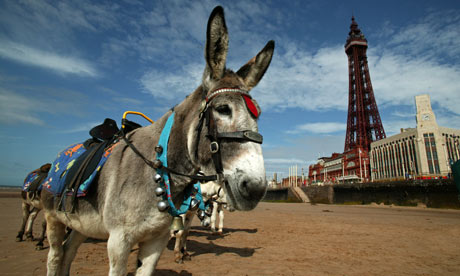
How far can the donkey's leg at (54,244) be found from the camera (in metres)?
2.93

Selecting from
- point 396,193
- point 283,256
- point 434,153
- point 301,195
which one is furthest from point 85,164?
point 434,153

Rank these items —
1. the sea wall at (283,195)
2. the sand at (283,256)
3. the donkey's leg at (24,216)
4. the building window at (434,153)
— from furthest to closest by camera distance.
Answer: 1. the sea wall at (283,195)
2. the building window at (434,153)
3. the donkey's leg at (24,216)
4. the sand at (283,256)

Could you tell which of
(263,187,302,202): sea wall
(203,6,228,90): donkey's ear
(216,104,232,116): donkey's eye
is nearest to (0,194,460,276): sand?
(216,104,232,116): donkey's eye

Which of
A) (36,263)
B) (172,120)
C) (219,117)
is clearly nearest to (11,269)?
(36,263)

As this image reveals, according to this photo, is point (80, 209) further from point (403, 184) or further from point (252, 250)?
point (403, 184)

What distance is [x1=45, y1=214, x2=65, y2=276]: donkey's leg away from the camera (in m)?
2.93

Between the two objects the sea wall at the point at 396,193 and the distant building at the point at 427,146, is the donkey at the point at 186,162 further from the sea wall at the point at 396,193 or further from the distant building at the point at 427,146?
the distant building at the point at 427,146

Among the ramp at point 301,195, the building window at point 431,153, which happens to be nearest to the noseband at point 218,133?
the ramp at point 301,195

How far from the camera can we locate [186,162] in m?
2.29

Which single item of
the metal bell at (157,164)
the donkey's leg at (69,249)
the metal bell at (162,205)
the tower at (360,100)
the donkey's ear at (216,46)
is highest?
the tower at (360,100)

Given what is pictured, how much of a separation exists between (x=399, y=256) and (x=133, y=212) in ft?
31.0

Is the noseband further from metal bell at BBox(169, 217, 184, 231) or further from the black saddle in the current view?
the black saddle

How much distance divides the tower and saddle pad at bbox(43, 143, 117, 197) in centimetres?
10590

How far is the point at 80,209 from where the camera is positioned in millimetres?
2473
